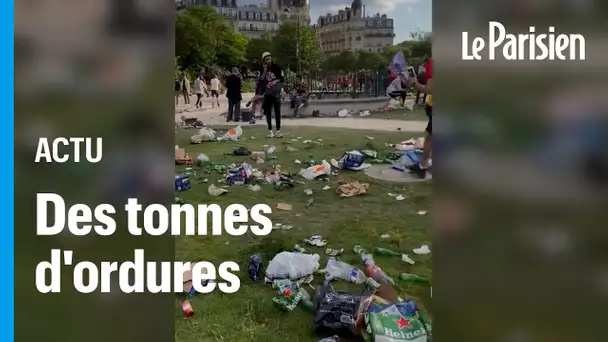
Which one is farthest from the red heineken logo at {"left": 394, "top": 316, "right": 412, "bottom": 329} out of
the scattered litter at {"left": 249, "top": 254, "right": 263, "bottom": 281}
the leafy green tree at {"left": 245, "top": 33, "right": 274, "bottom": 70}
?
the leafy green tree at {"left": 245, "top": 33, "right": 274, "bottom": 70}

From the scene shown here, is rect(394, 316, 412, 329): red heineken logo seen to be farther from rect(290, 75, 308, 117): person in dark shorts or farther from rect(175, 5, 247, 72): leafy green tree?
rect(175, 5, 247, 72): leafy green tree

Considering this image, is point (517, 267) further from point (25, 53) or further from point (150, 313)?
point (25, 53)

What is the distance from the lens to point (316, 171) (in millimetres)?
3070

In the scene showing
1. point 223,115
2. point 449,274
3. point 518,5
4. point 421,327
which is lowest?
point 421,327

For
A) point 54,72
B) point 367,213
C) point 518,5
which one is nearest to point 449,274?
point 367,213

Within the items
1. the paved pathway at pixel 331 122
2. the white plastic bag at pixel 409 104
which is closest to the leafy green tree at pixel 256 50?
the paved pathway at pixel 331 122

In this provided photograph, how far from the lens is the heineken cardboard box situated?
Answer: 2.51 meters

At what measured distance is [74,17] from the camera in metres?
2.47

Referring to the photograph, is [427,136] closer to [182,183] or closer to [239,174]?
[239,174]

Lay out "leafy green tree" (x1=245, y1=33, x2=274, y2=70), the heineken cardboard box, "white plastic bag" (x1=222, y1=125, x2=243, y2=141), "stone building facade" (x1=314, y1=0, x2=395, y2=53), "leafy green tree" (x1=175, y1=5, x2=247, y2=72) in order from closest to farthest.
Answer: the heineken cardboard box < "leafy green tree" (x1=175, y1=5, x2=247, y2=72) < "stone building facade" (x1=314, y1=0, x2=395, y2=53) < "leafy green tree" (x1=245, y1=33, x2=274, y2=70) < "white plastic bag" (x1=222, y1=125, x2=243, y2=141)

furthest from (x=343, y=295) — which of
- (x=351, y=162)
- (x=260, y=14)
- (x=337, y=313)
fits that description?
(x=260, y=14)

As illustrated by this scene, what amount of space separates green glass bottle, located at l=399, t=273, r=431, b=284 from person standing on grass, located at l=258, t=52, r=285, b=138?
914 mm

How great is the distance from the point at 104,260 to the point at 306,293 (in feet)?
2.74

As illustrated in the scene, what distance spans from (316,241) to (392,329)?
0.55 meters
